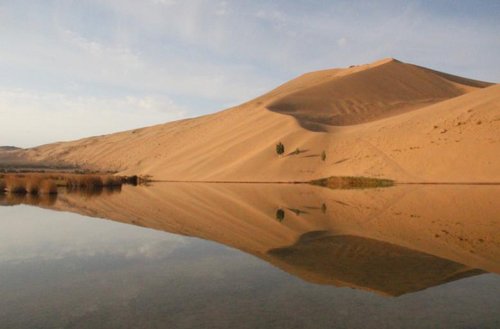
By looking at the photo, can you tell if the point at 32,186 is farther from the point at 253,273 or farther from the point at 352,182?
the point at 253,273

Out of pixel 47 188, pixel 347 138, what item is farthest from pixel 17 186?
pixel 347 138

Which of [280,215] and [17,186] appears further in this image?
[17,186]

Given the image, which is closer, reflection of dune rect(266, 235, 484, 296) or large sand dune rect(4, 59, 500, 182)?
reflection of dune rect(266, 235, 484, 296)

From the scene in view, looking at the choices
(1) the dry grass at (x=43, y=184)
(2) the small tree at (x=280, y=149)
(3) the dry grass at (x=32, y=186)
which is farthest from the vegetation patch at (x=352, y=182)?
(3) the dry grass at (x=32, y=186)

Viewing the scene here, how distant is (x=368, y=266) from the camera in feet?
26.1

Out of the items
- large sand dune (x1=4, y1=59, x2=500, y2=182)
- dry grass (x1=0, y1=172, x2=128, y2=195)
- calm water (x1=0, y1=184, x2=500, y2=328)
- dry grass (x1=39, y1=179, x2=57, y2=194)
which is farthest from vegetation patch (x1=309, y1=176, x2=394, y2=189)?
calm water (x1=0, y1=184, x2=500, y2=328)

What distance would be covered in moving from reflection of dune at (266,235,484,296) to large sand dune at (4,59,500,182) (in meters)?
28.0

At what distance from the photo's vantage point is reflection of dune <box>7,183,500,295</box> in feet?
24.9

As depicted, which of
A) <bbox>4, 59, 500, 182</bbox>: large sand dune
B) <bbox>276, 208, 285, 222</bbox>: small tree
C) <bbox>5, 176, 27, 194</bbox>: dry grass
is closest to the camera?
<bbox>276, 208, 285, 222</bbox>: small tree

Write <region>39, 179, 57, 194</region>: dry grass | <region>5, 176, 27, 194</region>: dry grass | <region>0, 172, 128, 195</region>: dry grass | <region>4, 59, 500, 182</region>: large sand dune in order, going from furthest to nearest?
1. <region>4, 59, 500, 182</region>: large sand dune
2. <region>5, 176, 27, 194</region>: dry grass
3. <region>0, 172, 128, 195</region>: dry grass
4. <region>39, 179, 57, 194</region>: dry grass

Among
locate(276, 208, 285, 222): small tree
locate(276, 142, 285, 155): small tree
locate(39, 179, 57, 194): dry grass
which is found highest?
locate(276, 142, 285, 155): small tree

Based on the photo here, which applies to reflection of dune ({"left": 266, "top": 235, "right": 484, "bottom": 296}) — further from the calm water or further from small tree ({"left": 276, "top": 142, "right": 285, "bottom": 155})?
small tree ({"left": 276, "top": 142, "right": 285, "bottom": 155})

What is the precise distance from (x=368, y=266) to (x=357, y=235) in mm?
3362

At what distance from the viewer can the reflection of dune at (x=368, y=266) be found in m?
6.96
